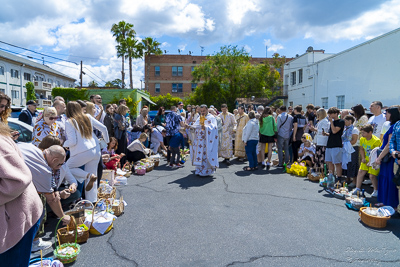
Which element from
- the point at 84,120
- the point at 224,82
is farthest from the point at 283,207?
the point at 224,82

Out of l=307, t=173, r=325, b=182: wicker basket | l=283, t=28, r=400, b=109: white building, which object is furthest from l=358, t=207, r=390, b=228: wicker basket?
l=283, t=28, r=400, b=109: white building

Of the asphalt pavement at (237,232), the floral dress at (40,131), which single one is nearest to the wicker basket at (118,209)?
the asphalt pavement at (237,232)

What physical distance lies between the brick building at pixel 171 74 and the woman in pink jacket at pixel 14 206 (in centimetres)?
4361

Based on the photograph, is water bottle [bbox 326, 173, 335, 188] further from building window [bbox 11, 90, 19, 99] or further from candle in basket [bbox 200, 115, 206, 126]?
building window [bbox 11, 90, 19, 99]

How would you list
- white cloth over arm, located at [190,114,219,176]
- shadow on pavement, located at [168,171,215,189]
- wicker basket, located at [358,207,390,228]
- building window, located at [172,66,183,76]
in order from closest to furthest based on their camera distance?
wicker basket, located at [358,207,390,228]
shadow on pavement, located at [168,171,215,189]
white cloth over arm, located at [190,114,219,176]
building window, located at [172,66,183,76]

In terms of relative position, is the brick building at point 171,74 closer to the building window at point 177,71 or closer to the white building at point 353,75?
the building window at point 177,71

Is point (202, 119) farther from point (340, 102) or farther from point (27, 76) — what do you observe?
point (27, 76)

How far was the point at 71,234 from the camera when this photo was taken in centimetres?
354

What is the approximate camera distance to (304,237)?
402cm

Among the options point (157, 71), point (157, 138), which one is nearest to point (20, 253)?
point (157, 138)

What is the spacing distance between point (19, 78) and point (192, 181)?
1656 inches

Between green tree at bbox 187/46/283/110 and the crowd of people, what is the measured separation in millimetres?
21188

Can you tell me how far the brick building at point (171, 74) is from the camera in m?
44.7

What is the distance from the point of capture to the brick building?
4469 centimetres
